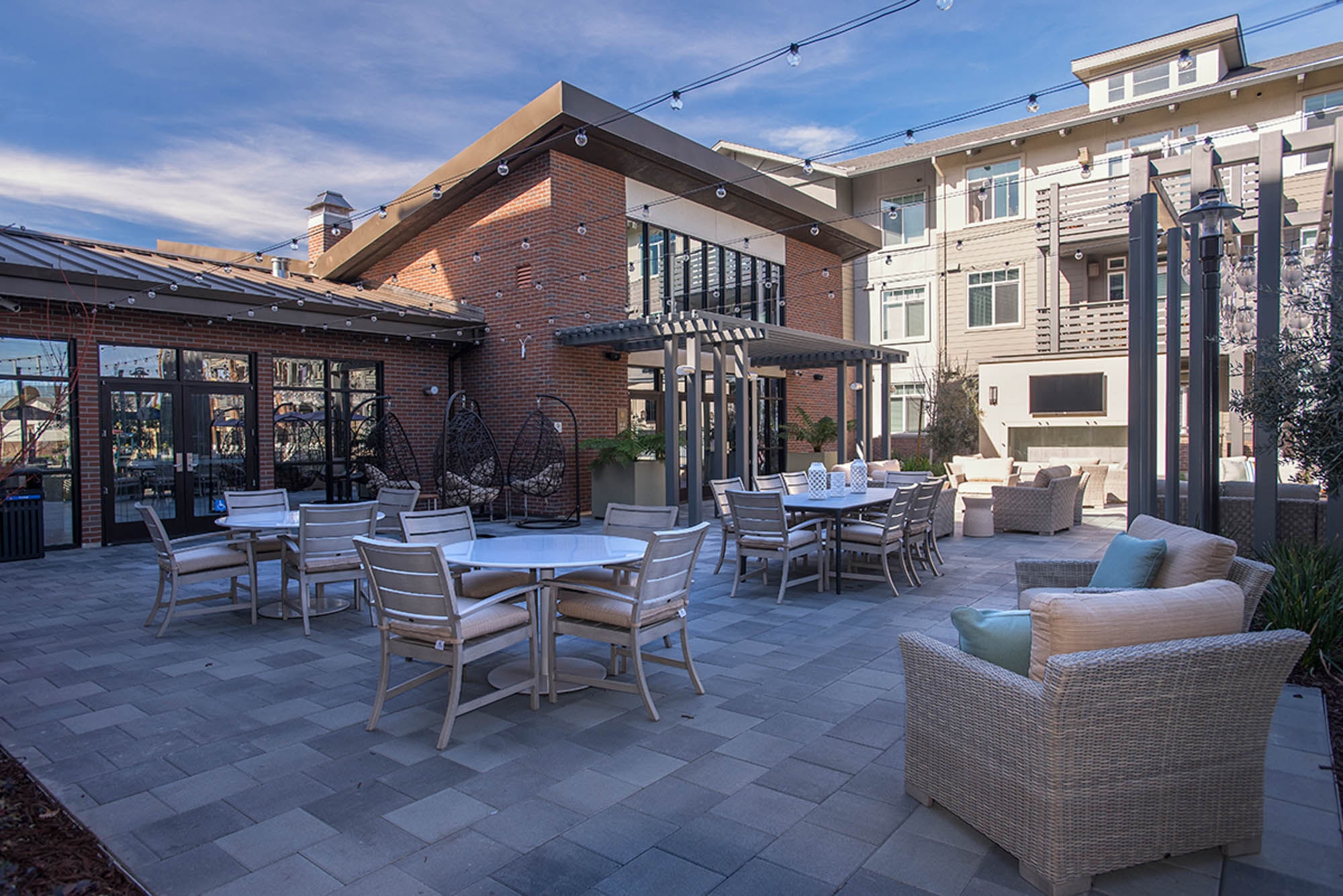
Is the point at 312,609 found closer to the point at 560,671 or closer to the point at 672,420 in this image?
the point at 560,671

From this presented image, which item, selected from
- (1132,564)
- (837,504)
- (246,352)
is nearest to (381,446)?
(246,352)

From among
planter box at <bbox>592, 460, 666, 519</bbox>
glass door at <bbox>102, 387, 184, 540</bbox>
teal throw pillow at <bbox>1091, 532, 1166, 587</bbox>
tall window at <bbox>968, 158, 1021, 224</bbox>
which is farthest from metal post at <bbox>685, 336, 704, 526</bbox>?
tall window at <bbox>968, 158, 1021, 224</bbox>

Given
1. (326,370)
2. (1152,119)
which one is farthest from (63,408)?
(1152,119)

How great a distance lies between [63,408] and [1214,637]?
35.6 feet

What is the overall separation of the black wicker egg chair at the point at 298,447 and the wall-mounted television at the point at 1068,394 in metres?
14.5

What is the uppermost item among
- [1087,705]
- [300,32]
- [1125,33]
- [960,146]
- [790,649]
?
[960,146]

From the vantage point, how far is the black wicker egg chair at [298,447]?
36.2ft

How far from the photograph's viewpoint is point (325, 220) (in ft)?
47.8

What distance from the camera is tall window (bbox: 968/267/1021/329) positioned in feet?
61.1

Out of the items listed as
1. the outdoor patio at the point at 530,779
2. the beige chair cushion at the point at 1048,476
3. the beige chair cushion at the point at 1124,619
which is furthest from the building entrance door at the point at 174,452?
the beige chair cushion at the point at 1048,476

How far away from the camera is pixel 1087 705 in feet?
7.16

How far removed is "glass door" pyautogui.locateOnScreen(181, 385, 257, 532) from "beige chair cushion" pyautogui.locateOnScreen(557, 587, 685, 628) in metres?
7.76

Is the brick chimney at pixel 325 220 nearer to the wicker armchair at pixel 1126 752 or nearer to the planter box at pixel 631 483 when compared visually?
the planter box at pixel 631 483

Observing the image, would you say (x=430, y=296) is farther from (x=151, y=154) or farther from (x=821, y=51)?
(x=821, y=51)
